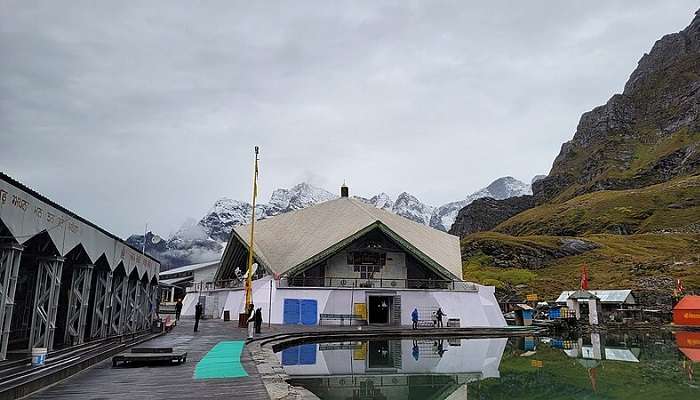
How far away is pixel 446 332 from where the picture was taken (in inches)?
1219

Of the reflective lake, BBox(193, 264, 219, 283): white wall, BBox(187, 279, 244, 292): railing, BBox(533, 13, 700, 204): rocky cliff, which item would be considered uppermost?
BBox(533, 13, 700, 204): rocky cliff

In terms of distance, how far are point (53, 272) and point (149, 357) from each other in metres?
3.43

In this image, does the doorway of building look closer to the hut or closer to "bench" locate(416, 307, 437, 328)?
"bench" locate(416, 307, 437, 328)

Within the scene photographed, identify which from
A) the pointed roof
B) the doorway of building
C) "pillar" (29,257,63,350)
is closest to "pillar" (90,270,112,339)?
"pillar" (29,257,63,350)

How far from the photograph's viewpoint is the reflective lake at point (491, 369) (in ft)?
49.5

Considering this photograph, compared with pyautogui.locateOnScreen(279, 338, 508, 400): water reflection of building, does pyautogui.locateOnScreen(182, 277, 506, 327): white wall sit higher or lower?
higher

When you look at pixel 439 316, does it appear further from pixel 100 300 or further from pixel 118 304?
pixel 100 300

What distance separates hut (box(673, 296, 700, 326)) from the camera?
1581 inches

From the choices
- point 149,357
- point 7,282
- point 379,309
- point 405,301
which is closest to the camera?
point 7,282

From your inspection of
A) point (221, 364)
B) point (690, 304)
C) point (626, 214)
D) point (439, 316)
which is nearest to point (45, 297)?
point (221, 364)

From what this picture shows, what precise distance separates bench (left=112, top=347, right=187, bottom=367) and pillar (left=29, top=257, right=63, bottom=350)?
198cm

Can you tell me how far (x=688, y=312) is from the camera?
40594mm

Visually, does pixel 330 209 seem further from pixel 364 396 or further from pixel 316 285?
pixel 364 396

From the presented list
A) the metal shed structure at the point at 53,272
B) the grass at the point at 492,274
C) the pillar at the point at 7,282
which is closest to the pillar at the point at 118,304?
the metal shed structure at the point at 53,272
